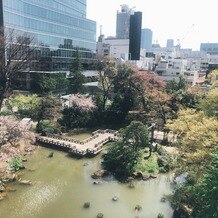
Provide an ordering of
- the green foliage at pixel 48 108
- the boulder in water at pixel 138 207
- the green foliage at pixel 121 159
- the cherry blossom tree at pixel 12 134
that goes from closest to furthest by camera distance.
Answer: the boulder in water at pixel 138 207 → the cherry blossom tree at pixel 12 134 → the green foliage at pixel 121 159 → the green foliage at pixel 48 108

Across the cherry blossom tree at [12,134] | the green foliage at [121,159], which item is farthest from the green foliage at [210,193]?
the cherry blossom tree at [12,134]

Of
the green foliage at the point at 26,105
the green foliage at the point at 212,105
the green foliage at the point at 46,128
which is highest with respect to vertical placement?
the green foliage at the point at 212,105

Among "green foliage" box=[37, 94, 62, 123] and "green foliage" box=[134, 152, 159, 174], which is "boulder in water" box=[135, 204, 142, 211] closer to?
"green foliage" box=[134, 152, 159, 174]

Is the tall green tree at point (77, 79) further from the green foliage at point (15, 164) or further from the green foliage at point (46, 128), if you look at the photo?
the green foliage at point (15, 164)

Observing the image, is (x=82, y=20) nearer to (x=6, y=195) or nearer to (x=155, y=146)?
(x=155, y=146)

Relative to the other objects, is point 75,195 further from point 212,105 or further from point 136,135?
point 212,105

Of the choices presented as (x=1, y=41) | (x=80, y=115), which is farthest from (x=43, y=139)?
(x=1, y=41)

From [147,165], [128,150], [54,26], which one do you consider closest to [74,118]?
[128,150]
